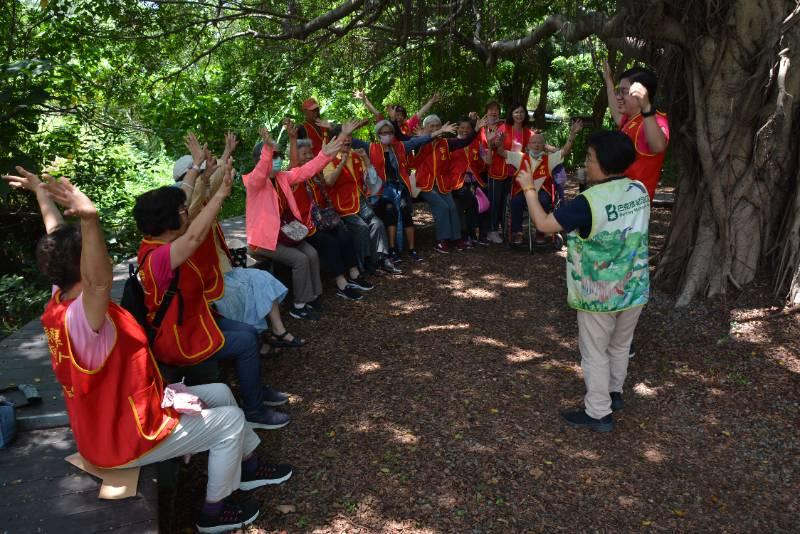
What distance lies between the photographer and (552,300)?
5543 millimetres

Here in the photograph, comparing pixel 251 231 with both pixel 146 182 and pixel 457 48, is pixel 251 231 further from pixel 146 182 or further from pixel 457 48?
pixel 146 182

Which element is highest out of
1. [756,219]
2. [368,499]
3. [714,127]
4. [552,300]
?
[714,127]

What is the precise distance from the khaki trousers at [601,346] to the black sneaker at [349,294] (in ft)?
8.64

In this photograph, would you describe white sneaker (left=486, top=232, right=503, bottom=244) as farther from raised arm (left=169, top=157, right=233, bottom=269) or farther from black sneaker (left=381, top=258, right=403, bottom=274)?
raised arm (left=169, top=157, right=233, bottom=269)

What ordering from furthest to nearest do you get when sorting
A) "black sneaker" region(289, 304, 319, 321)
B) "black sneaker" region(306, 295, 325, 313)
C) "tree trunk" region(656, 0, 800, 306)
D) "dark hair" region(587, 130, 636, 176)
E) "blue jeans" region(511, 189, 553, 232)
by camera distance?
"blue jeans" region(511, 189, 553, 232) < "black sneaker" region(306, 295, 325, 313) < "black sneaker" region(289, 304, 319, 321) < "tree trunk" region(656, 0, 800, 306) < "dark hair" region(587, 130, 636, 176)

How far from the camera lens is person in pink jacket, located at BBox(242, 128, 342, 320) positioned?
A: 4.81 meters

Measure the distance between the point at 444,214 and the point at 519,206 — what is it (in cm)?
92

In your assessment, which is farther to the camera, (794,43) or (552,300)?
(552,300)

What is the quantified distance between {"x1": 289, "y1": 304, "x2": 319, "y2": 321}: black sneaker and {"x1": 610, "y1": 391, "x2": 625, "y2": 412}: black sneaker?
2517 mm

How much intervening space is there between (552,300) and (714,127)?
1925 mm

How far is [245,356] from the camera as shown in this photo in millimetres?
3385

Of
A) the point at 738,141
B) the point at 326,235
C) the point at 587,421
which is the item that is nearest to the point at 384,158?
the point at 326,235

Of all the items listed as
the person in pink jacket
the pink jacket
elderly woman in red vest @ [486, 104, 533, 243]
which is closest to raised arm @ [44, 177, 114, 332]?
the person in pink jacket

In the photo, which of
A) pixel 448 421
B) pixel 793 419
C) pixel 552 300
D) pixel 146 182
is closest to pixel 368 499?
pixel 448 421
